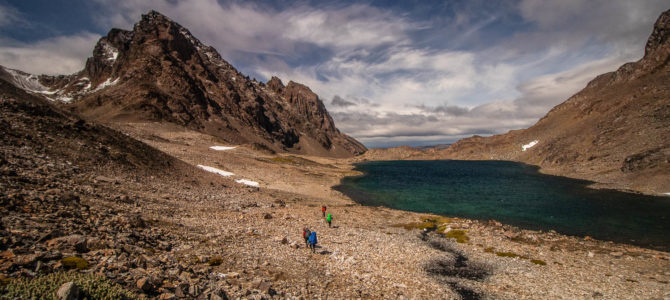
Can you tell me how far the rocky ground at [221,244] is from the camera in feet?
34.8

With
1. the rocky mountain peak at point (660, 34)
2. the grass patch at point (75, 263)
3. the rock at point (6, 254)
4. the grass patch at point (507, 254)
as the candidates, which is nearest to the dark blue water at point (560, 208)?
the grass patch at point (507, 254)

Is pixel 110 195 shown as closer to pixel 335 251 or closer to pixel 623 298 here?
pixel 335 251

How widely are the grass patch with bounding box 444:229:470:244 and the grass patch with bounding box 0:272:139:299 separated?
3001 centimetres

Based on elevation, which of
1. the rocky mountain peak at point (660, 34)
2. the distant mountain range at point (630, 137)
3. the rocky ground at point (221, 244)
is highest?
the rocky mountain peak at point (660, 34)

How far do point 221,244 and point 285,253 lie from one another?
4246 mm

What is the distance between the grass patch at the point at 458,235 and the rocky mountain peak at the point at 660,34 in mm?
235110

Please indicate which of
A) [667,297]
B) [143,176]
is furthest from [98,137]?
[667,297]

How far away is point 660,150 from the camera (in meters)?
73.7

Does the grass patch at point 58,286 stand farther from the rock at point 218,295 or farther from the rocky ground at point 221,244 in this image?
the rock at point 218,295

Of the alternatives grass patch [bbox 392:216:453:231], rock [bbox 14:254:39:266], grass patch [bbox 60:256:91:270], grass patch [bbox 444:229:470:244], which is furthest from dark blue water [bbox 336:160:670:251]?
rock [bbox 14:254:39:266]

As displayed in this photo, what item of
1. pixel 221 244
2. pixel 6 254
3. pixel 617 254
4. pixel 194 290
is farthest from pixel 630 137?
pixel 6 254

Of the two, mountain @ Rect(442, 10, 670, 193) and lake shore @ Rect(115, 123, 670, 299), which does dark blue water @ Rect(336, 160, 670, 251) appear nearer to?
lake shore @ Rect(115, 123, 670, 299)

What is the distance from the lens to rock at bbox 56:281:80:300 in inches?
262

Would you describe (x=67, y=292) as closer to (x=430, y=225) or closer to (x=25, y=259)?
(x=25, y=259)
